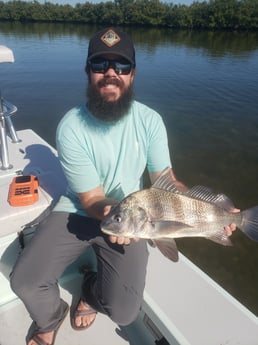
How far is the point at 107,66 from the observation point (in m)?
2.75

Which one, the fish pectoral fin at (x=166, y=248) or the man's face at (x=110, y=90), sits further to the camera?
the man's face at (x=110, y=90)

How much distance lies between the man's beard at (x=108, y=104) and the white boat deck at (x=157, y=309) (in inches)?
38.1

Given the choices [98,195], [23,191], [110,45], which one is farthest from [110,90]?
[23,191]

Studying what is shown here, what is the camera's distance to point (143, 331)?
2.81 metres

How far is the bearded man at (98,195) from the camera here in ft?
8.14

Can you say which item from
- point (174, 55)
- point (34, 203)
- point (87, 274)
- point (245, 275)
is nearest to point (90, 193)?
point (34, 203)

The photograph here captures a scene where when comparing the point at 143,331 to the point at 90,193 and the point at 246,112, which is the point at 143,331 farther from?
the point at 246,112

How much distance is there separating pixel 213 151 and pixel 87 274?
24.2ft

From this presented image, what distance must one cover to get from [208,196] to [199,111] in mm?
11002

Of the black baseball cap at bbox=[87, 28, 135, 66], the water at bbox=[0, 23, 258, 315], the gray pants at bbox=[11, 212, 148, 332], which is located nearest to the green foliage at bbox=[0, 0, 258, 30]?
the water at bbox=[0, 23, 258, 315]

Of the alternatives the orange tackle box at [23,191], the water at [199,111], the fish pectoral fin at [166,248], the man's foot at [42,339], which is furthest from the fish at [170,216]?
the water at [199,111]

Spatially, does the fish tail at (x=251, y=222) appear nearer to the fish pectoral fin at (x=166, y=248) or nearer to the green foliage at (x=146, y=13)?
the fish pectoral fin at (x=166, y=248)

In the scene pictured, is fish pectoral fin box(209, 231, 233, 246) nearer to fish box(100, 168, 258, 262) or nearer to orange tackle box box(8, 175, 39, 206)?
fish box(100, 168, 258, 262)

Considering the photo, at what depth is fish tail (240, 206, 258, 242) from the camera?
250 cm
